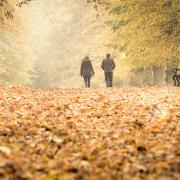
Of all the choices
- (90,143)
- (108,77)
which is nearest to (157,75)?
(108,77)

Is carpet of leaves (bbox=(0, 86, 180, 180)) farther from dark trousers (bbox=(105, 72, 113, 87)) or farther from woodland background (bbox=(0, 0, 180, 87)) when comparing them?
dark trousers (bbox=(105, 72, 113, 87))

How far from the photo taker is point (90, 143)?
750 centimetres

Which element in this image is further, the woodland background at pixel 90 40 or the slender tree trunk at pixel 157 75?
the slender tree trunk at pixel 157 75

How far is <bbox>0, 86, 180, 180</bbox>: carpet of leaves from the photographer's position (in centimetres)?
570

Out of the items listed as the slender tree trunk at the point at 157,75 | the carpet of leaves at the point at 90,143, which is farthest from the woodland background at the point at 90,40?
the carpet of leaves at the point at 90,143

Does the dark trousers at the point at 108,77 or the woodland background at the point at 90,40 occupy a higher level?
the woodland background at the point at 90,40

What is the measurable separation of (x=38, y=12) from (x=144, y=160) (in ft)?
266

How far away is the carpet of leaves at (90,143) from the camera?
18.7 ft

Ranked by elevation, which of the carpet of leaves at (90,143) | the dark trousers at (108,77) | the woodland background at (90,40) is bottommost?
the carpet of leaves at (90,143)

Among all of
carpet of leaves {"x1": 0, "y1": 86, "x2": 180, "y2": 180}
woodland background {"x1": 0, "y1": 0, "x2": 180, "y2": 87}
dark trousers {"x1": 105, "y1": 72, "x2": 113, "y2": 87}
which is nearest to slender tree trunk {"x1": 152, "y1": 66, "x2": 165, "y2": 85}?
woodland background {"x1": 0, "y1": 0, "x2": 180, "y2": 87}

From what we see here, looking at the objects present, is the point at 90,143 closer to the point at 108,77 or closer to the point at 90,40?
the point at 108,77

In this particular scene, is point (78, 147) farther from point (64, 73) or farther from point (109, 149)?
point (64, 73)

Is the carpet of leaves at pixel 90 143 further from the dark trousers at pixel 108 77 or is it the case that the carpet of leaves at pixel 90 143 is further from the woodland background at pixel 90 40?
the dark trousers at pixel 108 77

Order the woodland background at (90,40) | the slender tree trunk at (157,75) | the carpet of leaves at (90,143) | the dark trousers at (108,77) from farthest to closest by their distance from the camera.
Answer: the slender tree trunk at (157,75)
the dark trousers at (108,77)
the woodland background at (90,40)
the carpet of leaves at (90,143)
